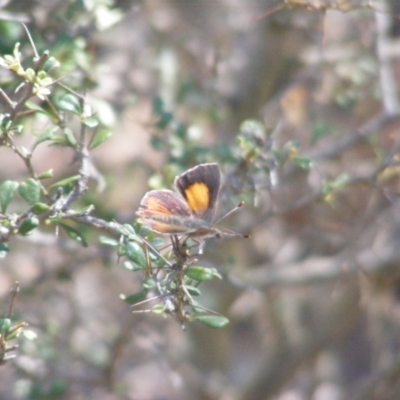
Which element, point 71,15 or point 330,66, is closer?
point 71,15

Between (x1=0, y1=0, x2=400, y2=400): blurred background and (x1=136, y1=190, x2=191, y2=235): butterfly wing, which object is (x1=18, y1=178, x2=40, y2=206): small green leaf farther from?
(x1=0, y1=0, x2=400, y2=400): blurred background

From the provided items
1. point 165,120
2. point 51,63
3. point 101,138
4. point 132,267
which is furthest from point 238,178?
point 51,63

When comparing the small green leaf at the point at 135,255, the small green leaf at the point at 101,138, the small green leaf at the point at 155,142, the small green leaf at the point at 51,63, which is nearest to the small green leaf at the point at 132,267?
the small green leaf at the point at 135,255

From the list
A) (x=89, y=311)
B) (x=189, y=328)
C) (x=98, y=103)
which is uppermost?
(x=98, y=103)

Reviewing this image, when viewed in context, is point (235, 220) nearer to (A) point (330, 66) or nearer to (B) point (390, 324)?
(A) point (330, 66)

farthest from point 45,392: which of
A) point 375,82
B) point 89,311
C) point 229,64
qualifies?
point 375,82

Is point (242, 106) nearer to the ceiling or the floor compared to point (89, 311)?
nearer to the ceiling

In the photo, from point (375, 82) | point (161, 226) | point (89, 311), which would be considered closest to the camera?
point (161, 226)
